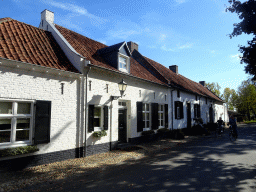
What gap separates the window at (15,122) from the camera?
Answer: 5.54m

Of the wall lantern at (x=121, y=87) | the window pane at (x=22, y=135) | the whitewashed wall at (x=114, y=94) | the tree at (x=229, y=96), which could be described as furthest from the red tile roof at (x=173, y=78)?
the tree at (x=229, y=96)

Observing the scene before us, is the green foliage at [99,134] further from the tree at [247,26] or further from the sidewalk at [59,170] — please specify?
the tree at [247,26]

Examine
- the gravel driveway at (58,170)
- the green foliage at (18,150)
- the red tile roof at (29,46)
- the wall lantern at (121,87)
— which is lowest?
the gravel driveway at (58,170)

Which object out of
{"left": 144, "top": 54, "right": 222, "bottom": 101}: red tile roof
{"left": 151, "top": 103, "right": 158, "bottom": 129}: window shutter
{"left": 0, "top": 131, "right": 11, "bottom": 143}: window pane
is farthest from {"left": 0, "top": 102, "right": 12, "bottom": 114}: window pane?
{"left": 144, "top": 54, "right": 222, "bottom": 101}: red tile roof

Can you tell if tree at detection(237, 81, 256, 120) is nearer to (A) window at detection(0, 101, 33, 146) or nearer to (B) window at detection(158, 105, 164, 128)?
(B) window at detection(158, 105, 164, 128)

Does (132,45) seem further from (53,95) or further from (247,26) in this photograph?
(53,95)

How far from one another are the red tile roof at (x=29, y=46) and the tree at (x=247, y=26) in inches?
453

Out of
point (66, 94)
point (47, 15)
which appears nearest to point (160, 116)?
point (66, 94)

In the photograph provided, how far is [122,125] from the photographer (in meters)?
10.1

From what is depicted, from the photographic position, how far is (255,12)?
11133mm

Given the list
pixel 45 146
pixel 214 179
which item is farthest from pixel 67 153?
pixel 214 179

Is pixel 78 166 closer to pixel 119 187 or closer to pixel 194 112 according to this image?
pixel 119 187

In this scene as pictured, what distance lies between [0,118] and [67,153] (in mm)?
2742

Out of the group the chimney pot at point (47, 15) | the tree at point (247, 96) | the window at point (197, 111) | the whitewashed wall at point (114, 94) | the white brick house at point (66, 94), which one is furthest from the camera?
the tree at point (247, 96)
